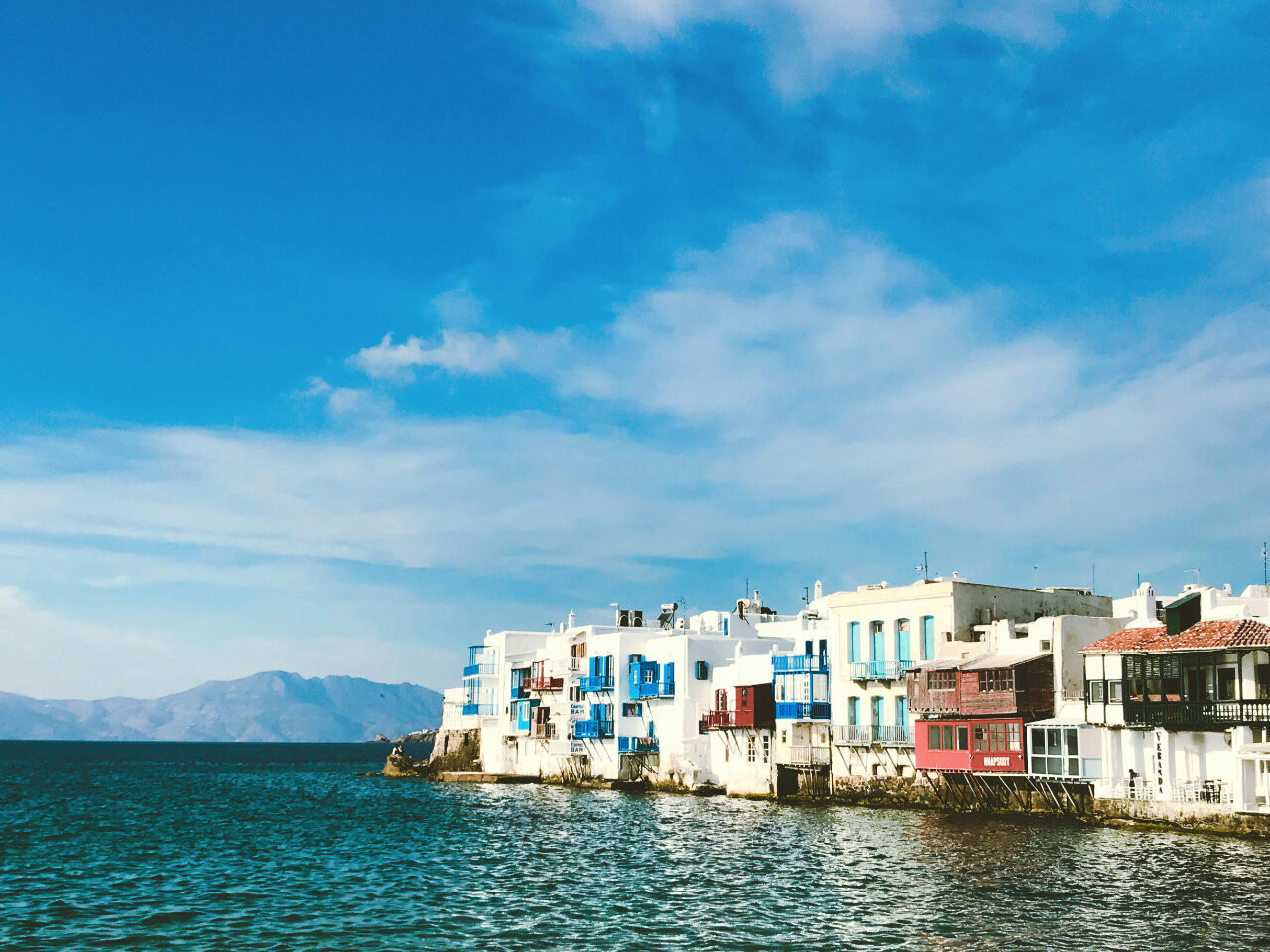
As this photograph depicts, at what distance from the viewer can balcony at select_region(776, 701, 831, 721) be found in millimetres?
79875

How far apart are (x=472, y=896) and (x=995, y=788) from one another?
1366 inches

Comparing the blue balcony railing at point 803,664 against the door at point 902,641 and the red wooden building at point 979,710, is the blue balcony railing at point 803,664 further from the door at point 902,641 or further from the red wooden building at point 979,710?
the red wooden building at point 979,710

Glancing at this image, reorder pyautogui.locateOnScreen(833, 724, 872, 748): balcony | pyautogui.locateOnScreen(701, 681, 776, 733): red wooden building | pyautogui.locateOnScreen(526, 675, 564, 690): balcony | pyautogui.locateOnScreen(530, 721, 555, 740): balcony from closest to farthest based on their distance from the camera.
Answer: pyautogui.locateOnScreen(833, 724, 872, 748): balcony → pyautogui.locateOnScreen(701, 681, 776, 733): red wooden building → pyautogui.locateOnScreen(526, 675, 564, 690): balcony → pyautogui.locateOnScreen(530, 721, 555, 740): balcony

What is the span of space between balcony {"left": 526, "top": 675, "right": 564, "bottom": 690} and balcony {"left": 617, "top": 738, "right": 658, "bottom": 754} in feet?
36.7

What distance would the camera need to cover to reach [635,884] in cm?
4525

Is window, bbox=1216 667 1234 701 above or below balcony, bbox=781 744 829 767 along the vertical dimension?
above

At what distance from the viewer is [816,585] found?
95812 mm

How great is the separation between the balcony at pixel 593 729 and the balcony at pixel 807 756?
20942 millimetres

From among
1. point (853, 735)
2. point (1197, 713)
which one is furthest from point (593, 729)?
point (1197, 713)

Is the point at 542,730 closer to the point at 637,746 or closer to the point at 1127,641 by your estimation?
the point at 637,746

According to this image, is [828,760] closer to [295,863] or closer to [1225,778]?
[1225,778]

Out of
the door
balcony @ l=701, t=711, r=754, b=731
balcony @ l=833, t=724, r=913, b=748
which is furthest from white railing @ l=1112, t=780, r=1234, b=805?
balcony @ l=701, t=711, r=754, b=731

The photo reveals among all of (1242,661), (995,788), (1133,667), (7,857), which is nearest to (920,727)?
(995,788)

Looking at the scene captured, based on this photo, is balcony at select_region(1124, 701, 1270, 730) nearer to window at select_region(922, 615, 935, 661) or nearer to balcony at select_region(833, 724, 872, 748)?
window at select_region(922, 615, 935, 661)
